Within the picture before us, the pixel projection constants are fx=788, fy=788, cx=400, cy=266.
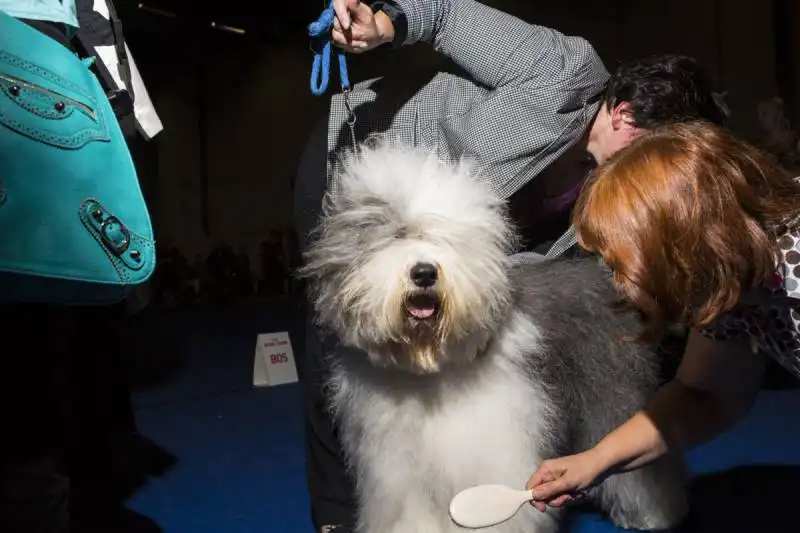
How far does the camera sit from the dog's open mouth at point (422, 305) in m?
1.55

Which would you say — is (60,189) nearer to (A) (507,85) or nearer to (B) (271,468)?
(A) (507,85)

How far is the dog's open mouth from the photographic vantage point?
1.55 meters

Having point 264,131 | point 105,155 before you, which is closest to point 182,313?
point 264,131

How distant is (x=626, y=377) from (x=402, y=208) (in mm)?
762

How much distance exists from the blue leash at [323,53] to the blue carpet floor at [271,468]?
1.17 m

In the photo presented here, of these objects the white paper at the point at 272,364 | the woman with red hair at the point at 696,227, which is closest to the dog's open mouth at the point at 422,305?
the woman with red hair at the point at 696,227

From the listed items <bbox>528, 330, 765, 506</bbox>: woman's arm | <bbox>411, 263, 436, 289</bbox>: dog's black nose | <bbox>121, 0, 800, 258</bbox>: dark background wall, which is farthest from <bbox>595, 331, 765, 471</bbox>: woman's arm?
<bbox>121, 0, 800, 258</bbox>: dark background wall

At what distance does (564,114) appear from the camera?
6.03 feet

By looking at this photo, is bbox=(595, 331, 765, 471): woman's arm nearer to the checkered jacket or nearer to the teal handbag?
the checkered jacket

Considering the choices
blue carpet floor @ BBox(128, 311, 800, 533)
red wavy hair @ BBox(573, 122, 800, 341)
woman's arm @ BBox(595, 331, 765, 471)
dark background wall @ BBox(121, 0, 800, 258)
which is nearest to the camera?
red wavy hair @ BBox(573, 122, 800, 341)

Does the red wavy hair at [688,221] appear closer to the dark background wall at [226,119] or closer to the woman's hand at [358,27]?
the woman's hand at [358,27]

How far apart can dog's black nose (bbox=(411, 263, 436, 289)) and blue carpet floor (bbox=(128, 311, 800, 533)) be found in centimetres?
93

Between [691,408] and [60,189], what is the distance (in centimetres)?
126

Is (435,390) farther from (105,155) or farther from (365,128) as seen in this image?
(105,155)
